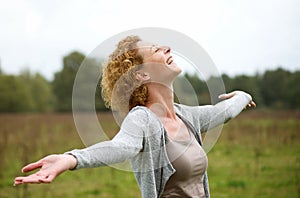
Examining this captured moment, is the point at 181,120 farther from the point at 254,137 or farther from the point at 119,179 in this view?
the point at 254,137

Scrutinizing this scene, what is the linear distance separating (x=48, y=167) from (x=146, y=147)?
22.4 inches

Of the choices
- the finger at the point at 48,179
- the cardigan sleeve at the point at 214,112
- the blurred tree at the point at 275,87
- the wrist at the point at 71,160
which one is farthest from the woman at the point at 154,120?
the blurred tree at the point at 275,87

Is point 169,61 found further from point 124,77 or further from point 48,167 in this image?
point 48,167

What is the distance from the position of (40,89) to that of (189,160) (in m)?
46.0

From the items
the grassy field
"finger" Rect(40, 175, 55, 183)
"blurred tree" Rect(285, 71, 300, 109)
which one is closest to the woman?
"finger" Rect(40, 175, 55, 183)

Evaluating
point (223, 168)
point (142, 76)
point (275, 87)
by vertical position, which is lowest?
point (223, 168)

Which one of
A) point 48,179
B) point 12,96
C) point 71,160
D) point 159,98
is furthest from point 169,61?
point 12,96

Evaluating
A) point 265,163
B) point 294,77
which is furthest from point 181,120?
point 294,77

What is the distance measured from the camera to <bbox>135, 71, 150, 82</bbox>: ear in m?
2.14

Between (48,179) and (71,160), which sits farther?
(71,160)

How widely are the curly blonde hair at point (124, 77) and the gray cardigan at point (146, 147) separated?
0.10 meters

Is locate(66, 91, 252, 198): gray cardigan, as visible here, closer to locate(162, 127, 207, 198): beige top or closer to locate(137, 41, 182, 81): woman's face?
locate(162, 127, 207, 198): beige top

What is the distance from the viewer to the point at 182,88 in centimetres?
240

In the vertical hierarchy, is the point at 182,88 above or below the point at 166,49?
below
